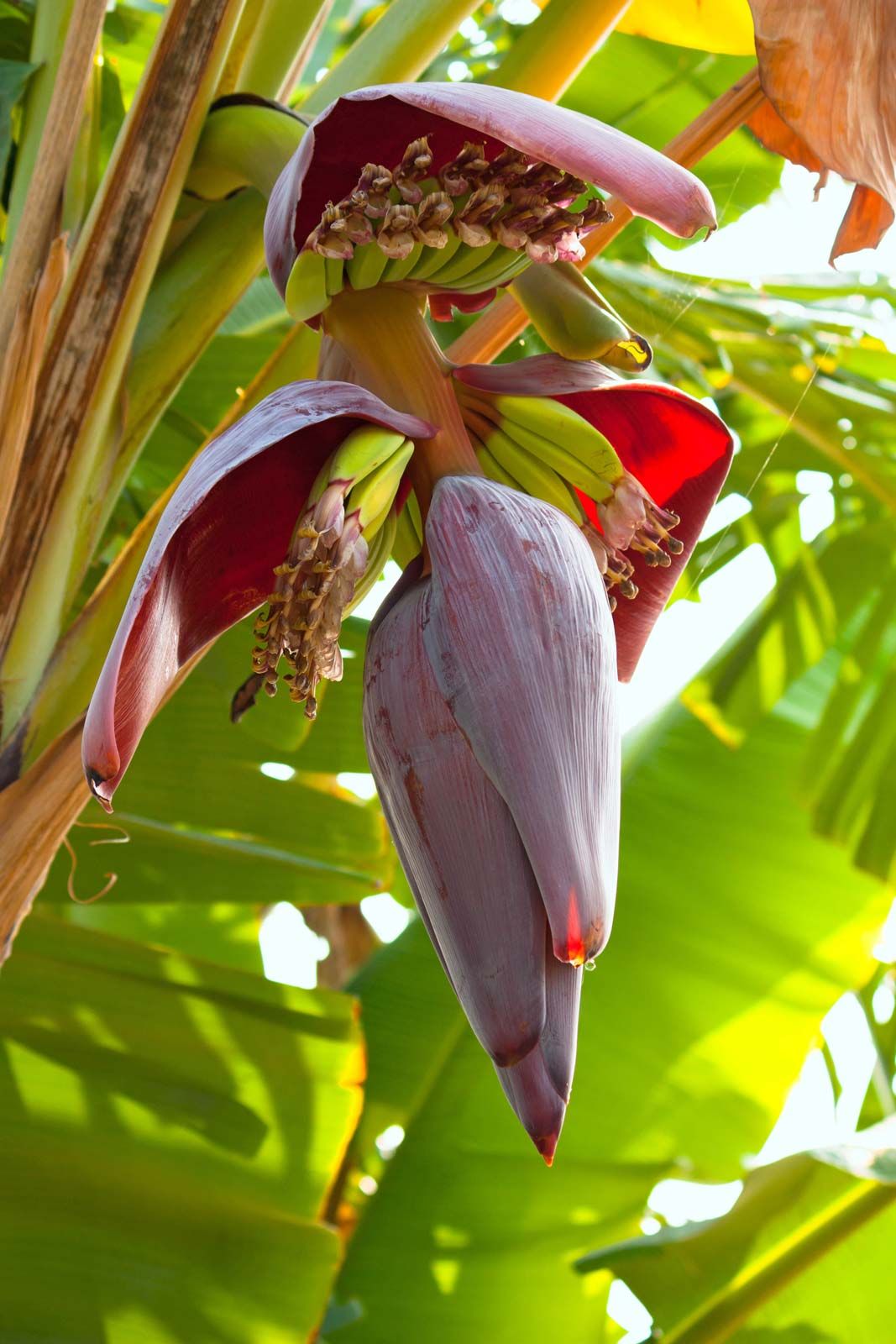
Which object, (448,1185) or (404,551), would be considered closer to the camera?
(404,551)

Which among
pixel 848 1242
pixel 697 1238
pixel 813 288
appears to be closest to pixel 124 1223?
pixel 697 1238

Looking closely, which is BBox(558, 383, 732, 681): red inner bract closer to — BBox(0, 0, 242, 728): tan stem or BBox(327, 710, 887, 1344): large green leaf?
BBox(0, 0, 242, 728): tan stem

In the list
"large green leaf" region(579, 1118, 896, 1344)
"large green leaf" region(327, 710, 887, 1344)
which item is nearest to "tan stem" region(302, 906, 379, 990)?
"large green leaf" region(327, 710, 887, 1344)

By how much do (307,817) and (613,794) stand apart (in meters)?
0.64

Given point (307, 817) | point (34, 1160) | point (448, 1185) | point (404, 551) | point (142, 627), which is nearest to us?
point (142, 627)

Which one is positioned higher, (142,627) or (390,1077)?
(142,627)

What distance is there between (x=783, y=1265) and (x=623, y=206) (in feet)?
2.92

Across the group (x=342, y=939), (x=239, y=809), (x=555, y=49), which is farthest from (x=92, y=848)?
(x=342, y=939)

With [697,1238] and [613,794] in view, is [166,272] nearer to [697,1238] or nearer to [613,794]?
[613,794]

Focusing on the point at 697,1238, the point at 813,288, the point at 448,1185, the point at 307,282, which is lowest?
the point at 448,1185

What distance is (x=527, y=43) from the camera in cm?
52

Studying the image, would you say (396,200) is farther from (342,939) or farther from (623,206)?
(342,939)

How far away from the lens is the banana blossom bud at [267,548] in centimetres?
29

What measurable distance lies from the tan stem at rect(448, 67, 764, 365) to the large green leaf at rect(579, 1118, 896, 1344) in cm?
77
